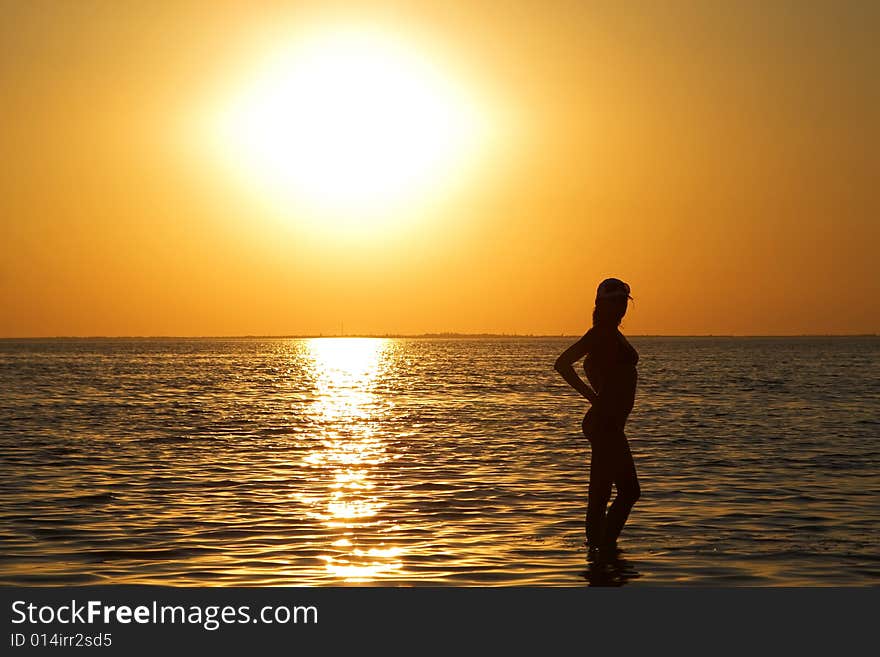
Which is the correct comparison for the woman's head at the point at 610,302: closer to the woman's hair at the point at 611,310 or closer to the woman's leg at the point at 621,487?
the woman's hair at the point at 611,310

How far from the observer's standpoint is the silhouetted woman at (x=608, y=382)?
11.0 metres

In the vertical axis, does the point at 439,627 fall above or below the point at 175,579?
below

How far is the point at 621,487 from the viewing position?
37.1 feet

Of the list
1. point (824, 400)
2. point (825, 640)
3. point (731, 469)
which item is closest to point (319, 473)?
point (731, 469)

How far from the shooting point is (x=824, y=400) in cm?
4609

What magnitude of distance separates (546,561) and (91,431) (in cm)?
2140

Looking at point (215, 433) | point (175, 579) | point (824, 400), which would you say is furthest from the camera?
point (824, 400)

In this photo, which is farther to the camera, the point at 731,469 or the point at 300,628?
the point at 731,469

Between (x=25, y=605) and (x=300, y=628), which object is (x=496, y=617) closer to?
(x=300, y=628)

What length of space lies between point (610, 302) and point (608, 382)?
2.44 feet

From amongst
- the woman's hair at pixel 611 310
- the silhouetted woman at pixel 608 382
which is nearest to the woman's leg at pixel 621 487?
the silhouetted woman at pixel 608 382

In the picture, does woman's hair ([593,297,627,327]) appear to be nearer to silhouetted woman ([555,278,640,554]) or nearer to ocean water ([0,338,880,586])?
silhouetted woman ([555,278,640,554])

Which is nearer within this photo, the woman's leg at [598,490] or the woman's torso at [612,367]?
the woman's torso at [612,367]

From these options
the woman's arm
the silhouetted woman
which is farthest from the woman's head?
the woman's arm
